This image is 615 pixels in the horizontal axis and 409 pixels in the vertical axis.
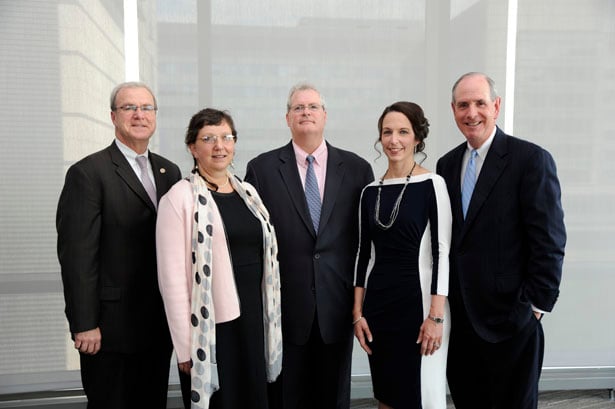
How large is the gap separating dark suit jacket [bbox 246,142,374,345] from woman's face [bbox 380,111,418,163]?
0.98 ft

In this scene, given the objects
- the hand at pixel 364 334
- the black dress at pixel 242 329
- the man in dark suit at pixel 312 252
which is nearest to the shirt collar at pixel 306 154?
the man in dark suit at pixel 312 252

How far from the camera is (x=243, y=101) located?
118 inches

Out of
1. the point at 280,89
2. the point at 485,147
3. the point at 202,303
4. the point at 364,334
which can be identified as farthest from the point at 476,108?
the point at 280,89

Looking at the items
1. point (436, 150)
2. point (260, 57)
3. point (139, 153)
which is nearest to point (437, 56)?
point (436, 150)

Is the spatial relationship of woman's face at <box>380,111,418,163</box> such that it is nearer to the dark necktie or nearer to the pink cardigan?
the pink cardigan

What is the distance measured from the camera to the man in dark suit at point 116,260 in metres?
1.76

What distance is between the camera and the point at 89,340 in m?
1.79

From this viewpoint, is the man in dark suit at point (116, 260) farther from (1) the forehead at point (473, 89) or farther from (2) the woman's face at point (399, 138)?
(1) the forehead at point (473, 89)

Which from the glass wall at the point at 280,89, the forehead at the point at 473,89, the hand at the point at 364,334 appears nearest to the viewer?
the forehead at the point at 473,89

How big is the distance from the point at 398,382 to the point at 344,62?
2091 millimetres

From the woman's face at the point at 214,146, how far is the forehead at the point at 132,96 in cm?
32

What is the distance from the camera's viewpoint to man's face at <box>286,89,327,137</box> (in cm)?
210

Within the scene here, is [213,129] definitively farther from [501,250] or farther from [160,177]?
[501,250]

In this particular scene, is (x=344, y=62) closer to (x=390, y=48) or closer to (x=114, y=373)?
(x=390, y=48)
